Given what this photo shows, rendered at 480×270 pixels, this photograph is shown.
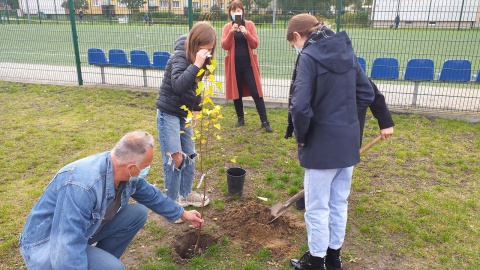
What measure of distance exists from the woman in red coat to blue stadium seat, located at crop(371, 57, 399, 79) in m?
2.45

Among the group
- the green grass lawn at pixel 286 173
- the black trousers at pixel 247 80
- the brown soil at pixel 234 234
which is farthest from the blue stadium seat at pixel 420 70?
the brown soil at pixel 234 234

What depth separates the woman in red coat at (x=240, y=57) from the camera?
573cm

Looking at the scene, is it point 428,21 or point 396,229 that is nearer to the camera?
point 396,229

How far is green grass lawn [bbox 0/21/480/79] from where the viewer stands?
25.5ft

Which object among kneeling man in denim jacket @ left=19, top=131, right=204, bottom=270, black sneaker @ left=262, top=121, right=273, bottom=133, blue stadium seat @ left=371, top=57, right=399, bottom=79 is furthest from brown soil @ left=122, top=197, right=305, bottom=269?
blue stadium seat @ left=371, top=57, right=399, bottom=79

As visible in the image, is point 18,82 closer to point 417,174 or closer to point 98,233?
point 98,233

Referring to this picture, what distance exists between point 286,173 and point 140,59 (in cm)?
487

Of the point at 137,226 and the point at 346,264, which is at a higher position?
the point at 137,226

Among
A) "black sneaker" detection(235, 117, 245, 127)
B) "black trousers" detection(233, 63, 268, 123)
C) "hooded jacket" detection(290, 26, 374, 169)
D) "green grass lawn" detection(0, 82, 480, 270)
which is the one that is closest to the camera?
"hooded jacket" detection(290, 26, 374, 169)

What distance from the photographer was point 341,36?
267 centimetres

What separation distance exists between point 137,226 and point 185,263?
630mm

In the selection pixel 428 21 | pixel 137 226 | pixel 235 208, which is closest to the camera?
pixel 137 226

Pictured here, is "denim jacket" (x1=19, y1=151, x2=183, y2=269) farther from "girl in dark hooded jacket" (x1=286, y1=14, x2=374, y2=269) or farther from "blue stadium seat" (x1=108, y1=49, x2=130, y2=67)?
"blue stadium seat" (x1=108, y1=49, x2=130, y2=67)

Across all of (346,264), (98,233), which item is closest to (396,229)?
(346,264)
